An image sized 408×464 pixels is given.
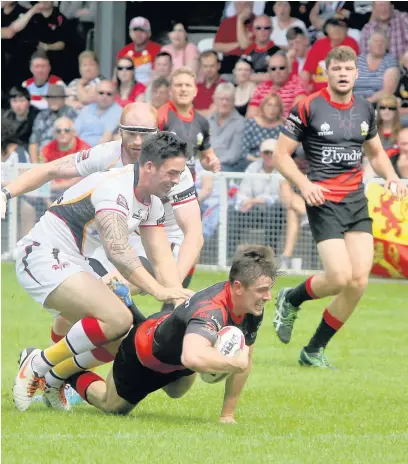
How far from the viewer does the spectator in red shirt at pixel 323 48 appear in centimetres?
1591

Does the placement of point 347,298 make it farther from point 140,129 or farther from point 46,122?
point 46,122

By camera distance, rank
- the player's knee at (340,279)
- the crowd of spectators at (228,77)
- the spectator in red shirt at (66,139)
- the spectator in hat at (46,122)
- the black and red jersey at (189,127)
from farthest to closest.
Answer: the spectator in hat at (46,122)
the spectator in red shirt at (66,139)
the crowd of spectators at (228,77)
the black and red jersey at (189,127)
the player's knee at (340,279)

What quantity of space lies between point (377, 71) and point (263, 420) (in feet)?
28.8

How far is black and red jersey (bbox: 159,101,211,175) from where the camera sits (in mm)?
11242

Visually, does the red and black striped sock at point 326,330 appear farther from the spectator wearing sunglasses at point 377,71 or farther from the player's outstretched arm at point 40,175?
the spectator wearing sunglasses at point 377,71

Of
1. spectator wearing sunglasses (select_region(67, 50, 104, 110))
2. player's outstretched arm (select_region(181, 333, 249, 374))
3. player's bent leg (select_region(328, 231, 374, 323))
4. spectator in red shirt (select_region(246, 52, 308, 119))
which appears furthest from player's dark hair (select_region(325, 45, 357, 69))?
spectator wearing sunglasses (select_region(67, 50, 104, 110))

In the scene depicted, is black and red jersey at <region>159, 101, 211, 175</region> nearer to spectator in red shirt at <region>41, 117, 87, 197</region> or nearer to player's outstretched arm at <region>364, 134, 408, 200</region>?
player's outstretched arm at <region>364, 134, 408, 200</region>

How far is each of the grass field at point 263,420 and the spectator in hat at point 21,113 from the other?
22.8 ft

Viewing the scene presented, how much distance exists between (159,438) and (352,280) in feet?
10.5

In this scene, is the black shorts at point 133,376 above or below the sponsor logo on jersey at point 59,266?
below

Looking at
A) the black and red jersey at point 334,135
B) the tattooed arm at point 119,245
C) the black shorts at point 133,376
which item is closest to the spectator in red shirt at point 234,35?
the black and red jersey at point 334,135

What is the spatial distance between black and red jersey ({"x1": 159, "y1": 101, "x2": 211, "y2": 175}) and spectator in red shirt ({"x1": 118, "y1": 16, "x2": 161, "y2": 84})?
6.29m

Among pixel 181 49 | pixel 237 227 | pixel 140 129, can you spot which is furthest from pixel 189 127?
pixel 181 49

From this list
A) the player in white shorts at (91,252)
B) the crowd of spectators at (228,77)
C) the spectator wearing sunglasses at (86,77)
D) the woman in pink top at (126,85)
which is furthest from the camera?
the spectator wearing sunglasses at (86,77)
